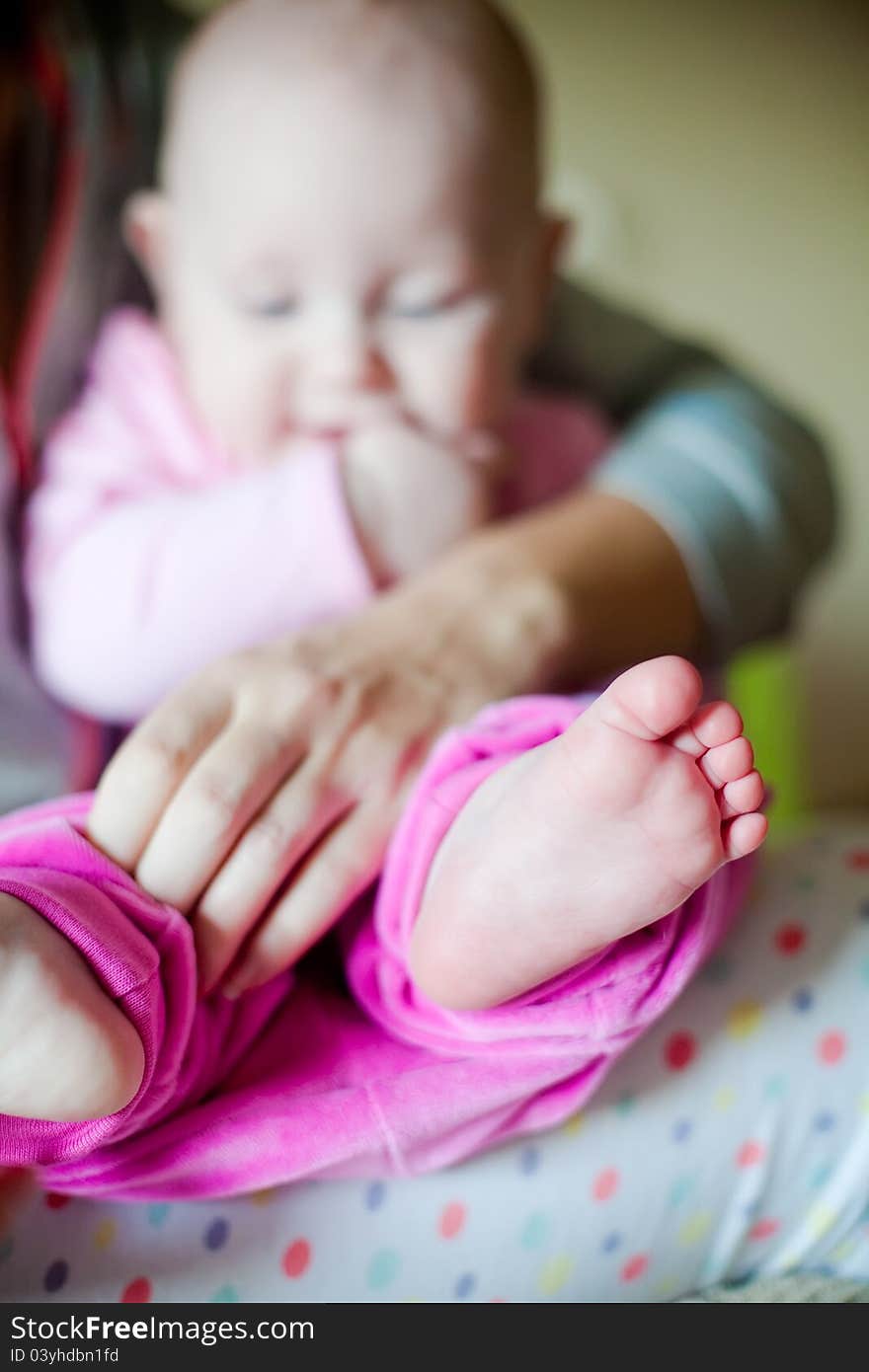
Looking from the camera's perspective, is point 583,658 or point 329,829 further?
point 583,658

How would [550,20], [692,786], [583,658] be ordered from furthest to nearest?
[550,20], [583,658], [692,786]

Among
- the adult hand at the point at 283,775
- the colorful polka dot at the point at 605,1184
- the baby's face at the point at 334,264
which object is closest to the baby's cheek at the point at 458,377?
the baby's face at the point at 334,264

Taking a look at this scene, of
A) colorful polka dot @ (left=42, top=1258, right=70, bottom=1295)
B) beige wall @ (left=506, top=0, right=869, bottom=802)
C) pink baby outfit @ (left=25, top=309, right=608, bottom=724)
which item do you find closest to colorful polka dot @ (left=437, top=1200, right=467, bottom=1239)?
colorful polka dot @ (left=42, top=1258, right=70, bottom=1295)

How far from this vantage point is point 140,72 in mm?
602

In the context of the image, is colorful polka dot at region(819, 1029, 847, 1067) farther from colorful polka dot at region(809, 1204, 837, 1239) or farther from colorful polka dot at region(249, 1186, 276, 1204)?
colorful polka dot at region(249, 1186, 276, 1204)

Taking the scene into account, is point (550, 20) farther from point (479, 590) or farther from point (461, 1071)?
point (461, 1071)

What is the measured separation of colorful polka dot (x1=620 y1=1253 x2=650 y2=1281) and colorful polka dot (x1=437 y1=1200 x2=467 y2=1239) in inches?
2.8

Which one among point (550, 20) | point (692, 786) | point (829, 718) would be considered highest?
point (550, 20)

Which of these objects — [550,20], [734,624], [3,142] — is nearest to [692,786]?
[734,624]

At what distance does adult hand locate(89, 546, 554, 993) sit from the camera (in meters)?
0.34

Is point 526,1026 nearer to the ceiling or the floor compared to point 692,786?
nearer to the floor

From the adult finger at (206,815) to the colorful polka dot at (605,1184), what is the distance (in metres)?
0.17

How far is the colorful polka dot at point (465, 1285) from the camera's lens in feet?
1.18
